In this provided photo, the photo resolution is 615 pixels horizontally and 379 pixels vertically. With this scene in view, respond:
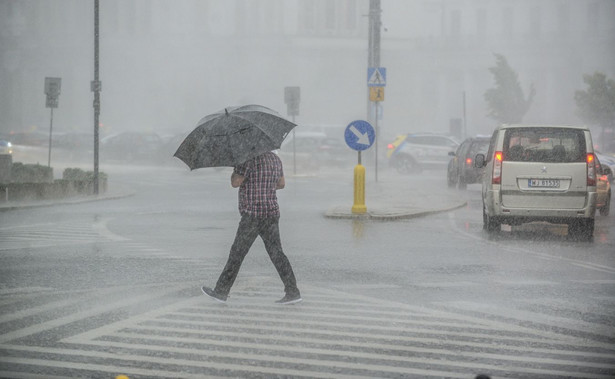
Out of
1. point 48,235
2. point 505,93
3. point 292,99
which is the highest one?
point 505,93

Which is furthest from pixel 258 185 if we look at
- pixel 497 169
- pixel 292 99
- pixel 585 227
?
pixel 292 99

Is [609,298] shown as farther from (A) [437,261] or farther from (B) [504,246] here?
(B) [504,246]

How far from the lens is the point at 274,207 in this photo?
909 centimetres

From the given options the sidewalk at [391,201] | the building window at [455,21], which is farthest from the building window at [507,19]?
the sidewalk at [391,201]

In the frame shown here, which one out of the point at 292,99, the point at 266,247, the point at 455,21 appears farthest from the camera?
the point at 455,21

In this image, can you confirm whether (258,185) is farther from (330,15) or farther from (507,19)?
(507,19)

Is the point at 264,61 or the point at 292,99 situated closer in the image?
the point at 292,99

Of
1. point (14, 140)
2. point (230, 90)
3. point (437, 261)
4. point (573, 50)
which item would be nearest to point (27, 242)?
point (437, 261)

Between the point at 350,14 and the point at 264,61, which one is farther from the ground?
the point at 350,14

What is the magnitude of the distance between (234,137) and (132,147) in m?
40.6

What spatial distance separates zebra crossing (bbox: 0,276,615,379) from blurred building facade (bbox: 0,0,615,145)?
232 feet

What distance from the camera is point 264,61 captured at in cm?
8481

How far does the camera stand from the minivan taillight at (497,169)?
50.1ft

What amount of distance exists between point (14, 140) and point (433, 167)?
2438 cm
